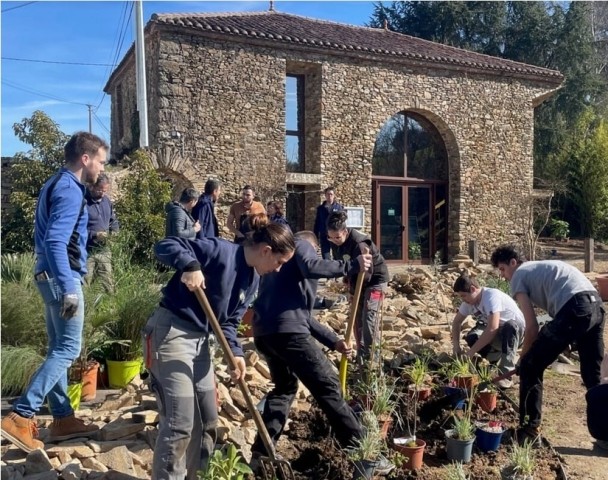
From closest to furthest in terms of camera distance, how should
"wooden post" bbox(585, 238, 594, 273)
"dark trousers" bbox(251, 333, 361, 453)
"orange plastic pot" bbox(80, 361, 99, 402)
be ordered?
"dark trousers" bbox(251, 333, 361, 453) → "orange plastic pot" bbox(80, 361, 99, 402) → "wooden post" bbox(585, 238, 594, 273)

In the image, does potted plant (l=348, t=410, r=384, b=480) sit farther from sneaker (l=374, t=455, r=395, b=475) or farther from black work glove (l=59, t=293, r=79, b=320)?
black work glove (l=59, t=293, r=79, b=320)

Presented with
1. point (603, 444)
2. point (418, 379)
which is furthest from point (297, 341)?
point (603, 444)

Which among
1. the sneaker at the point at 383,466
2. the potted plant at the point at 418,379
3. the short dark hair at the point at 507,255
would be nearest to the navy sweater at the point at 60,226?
the sneaker at the point at 383,466

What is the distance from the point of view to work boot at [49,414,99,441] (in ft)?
12.3

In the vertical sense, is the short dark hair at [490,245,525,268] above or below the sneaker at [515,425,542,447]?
above

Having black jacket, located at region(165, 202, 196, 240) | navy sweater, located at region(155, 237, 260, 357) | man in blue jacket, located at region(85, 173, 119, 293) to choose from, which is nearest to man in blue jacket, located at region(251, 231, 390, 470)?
navy sweater, located at region(155, 237, 260, 357)

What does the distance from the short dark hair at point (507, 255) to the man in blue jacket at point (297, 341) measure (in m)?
1.46

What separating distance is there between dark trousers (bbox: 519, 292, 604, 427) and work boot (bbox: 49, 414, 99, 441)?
Answer: 9.83 feet

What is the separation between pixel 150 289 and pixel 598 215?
19801mm

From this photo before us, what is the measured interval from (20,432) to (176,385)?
119 cm

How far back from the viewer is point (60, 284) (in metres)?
3.57

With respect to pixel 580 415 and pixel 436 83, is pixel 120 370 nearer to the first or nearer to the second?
pixel 580 415

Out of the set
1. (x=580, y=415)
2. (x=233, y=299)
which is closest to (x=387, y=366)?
(x=580, y=415)

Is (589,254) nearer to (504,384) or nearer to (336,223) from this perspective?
(504,384)
